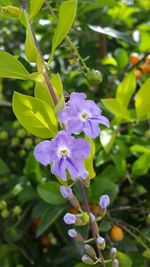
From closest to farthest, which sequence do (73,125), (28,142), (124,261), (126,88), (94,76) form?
(73,125)
(94,76)
(124,261)
(126,88)
(28,142)

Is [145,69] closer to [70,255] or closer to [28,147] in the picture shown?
[28,147]

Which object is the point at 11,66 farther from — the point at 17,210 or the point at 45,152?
the point at 17,210

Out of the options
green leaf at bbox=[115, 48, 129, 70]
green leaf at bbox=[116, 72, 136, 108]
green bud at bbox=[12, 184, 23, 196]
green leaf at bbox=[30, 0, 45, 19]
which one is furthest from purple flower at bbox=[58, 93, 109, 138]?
green leaf at bbox=[115, 48, 129, 70]

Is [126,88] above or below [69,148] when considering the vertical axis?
below

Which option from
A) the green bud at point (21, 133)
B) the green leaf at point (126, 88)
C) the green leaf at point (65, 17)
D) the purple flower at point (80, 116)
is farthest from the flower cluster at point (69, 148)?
the green bud at point (21, 133)

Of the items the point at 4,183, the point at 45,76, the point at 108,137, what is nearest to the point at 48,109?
the point at 45,76

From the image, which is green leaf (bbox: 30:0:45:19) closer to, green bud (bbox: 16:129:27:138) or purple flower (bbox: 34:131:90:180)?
purple flower (bbox: 34:131:90:180)

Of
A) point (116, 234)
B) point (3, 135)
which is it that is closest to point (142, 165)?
point (116, 234)
